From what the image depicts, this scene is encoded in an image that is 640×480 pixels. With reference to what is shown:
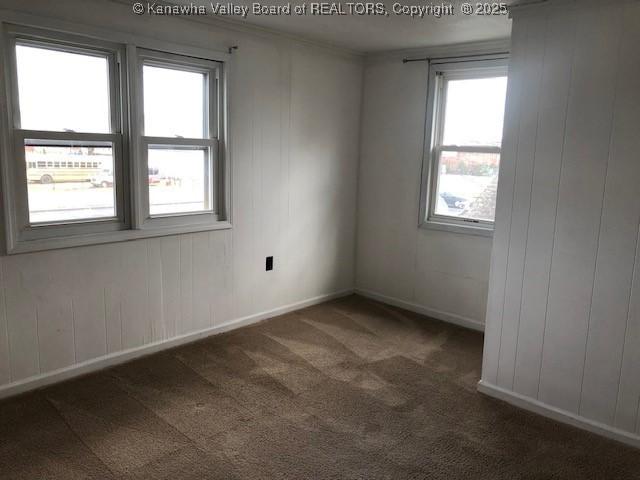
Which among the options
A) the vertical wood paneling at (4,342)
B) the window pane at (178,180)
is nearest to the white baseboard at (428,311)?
the window pane at (178,180)

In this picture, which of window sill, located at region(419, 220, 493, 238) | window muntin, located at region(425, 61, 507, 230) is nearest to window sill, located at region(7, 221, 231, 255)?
window sill, located at region(419, 220, 493, 238)

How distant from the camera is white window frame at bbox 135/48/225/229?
3.17 metres

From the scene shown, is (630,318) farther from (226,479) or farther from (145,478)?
(145,478)

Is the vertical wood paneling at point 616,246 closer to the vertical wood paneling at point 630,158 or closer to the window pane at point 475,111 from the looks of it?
the vertical wood paneling at point 630,158

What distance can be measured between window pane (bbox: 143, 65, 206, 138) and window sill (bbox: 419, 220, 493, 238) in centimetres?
203

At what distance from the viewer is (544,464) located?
2383 mm

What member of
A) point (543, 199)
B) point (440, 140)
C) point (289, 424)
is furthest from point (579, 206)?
point (289, 424)

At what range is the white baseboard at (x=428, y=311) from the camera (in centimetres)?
413

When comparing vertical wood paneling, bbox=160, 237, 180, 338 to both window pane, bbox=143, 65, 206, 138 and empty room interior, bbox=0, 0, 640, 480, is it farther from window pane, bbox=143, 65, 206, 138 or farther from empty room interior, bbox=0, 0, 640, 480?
window pane, bbox=143, 65, 206, 138

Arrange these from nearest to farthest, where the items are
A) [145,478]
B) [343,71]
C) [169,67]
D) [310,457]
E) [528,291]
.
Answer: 1. [145,478]
2. [310,457]
3. [528,291]
4. [169,67]
5. [343,71]

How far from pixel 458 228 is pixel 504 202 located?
4.18ft

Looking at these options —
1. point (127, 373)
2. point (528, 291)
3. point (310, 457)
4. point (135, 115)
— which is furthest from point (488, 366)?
point (135, 115)

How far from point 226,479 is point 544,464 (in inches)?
59.1

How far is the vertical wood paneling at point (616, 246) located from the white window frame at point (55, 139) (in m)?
2.77
